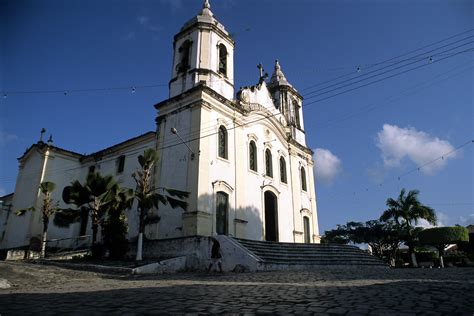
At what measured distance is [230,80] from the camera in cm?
2050

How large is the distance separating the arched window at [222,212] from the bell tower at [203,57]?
234 inches

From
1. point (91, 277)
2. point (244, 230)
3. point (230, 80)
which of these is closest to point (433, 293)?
point (91, 277)

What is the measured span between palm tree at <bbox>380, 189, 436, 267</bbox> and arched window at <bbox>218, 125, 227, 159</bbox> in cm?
1528

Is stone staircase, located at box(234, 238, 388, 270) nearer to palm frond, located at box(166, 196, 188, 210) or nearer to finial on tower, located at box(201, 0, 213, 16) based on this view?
palm frond, located at box(166, 196, 188, 210)

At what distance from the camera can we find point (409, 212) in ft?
83.8

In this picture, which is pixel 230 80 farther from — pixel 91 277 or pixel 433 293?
pixel 433 293

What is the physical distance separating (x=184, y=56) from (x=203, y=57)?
178 centimetres

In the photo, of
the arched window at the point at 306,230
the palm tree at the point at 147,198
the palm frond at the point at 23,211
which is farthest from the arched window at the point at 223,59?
the palm frond at the point at 23,211

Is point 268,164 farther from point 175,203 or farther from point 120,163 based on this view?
point 120,163

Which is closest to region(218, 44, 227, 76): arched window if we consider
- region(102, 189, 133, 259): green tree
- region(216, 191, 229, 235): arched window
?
region(216, 191, 229, 235): arched window

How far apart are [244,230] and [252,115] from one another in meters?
7.28

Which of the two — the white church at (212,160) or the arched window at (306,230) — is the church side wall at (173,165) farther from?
the arched window at (306,230)

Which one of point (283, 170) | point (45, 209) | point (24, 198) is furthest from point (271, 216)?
point (24, 198)

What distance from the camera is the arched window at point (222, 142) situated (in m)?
18.3
